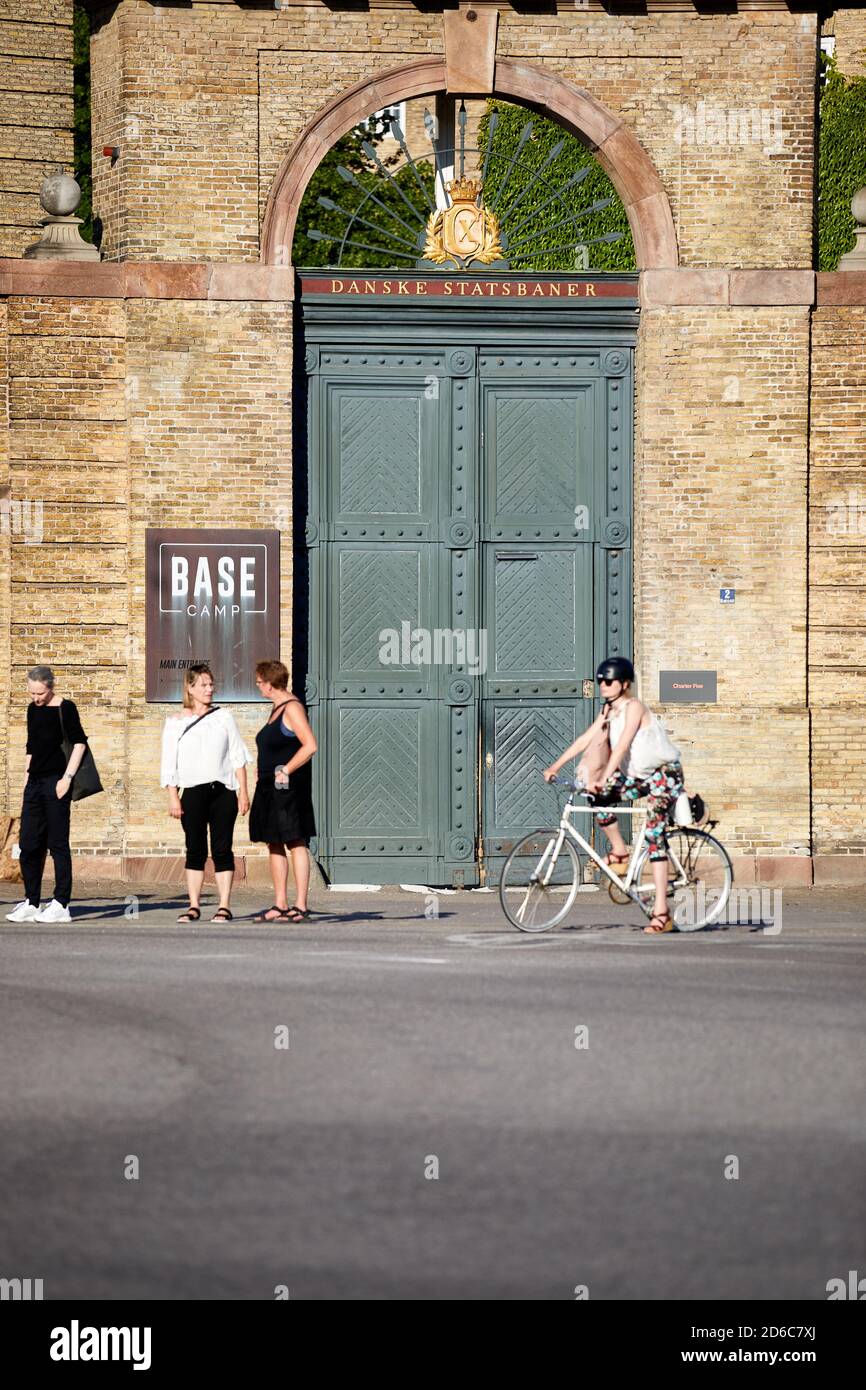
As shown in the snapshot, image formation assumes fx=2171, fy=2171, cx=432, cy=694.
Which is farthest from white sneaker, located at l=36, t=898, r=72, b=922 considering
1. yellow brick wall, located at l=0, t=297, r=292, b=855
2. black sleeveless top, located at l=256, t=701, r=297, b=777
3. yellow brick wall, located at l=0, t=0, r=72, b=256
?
yellow brick wall, located at l=0, t=0, r=72, b=256

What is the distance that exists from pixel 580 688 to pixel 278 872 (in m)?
4.99

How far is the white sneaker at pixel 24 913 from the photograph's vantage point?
586 inches

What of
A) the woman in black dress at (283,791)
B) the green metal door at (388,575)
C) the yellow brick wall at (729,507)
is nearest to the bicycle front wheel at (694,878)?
the woman in black dress at (283,791)

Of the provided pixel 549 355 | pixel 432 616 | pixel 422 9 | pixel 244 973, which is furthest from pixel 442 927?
pixel 422 9

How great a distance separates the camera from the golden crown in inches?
743

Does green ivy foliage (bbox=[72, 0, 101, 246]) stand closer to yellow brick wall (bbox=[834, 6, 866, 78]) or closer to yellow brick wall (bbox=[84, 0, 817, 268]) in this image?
yellow brick wall (bbox=[84, 0, 817, 268])

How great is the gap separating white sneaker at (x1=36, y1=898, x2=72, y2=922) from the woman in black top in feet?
0.05

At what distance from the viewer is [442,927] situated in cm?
1459

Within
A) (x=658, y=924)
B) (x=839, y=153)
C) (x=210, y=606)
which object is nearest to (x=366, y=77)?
(x=210, y=606)

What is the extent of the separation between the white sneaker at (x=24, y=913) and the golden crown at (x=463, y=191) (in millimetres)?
7489

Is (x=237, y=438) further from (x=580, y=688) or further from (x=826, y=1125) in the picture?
(x=826, y=1125)
